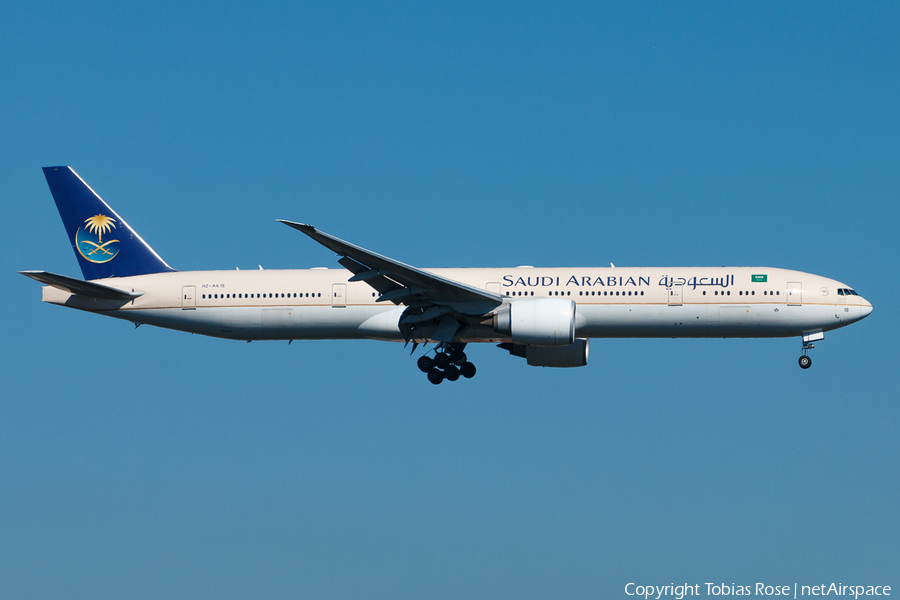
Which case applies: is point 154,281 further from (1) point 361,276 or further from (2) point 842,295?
(2) point 842,295

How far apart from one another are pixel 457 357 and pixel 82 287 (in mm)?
13824

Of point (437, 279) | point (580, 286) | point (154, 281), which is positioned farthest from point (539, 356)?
point (154, 281)

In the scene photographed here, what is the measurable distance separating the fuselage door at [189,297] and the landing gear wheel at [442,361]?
9196 mm

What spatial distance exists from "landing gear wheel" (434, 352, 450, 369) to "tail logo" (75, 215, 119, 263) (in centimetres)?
1344

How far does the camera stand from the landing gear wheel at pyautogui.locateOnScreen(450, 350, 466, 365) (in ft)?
126

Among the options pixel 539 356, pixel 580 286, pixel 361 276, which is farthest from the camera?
pixel 539 356

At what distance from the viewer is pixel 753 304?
3619cm

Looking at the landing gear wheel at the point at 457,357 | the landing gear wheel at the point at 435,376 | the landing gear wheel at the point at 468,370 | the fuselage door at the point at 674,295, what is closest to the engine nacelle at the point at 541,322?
the landing gear wheel at the point at 457,357

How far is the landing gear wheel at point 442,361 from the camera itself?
3853cm

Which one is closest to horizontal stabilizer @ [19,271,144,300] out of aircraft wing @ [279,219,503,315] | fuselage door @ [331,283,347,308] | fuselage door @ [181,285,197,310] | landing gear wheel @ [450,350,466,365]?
fuselage door @ [181,285,197,310]

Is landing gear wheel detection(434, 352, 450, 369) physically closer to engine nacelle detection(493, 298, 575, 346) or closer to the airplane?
the airplane

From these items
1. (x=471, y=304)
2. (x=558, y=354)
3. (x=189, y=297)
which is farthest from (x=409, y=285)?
(x=189, y=297)

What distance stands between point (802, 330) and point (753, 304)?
1.98m

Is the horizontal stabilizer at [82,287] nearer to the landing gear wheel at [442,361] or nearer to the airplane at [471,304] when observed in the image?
the airplane at [471,304]
